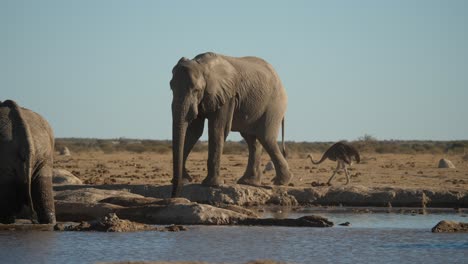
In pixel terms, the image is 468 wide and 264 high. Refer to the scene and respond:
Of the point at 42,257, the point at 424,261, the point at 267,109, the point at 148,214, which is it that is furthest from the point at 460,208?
the point at 42,257

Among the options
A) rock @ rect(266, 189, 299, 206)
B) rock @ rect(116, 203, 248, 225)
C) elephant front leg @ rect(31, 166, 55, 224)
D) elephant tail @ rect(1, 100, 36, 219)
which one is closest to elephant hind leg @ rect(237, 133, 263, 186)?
rock @ rect(266, 189, 299, 206)

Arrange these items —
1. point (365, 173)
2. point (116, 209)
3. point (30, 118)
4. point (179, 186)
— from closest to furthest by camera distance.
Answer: point (30, 118) < point (116, 209) < point (179, 186) < point (365, 173)

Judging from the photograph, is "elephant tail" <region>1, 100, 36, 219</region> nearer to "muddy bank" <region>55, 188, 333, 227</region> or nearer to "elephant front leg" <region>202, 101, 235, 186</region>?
"muddy bank" <region>55, 188, 333, 227</region>

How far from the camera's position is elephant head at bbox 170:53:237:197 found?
2123cm

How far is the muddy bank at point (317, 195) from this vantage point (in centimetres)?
2236

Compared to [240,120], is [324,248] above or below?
below

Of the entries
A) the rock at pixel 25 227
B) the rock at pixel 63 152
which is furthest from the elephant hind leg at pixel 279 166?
the rock at pixel 63 152

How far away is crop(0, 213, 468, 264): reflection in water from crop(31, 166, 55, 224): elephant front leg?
2.28 ft

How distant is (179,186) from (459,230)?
6.38 m

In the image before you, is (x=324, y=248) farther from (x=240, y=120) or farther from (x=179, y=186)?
(x=240, y=120)

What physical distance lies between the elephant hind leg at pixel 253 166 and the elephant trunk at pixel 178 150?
3.33 meters

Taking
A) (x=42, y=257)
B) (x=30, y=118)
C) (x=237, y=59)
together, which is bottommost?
(x=42, y=257)

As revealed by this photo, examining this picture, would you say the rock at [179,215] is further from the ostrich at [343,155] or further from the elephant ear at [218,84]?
the ostrich at [343,155]

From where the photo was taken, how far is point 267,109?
24.8 metres
